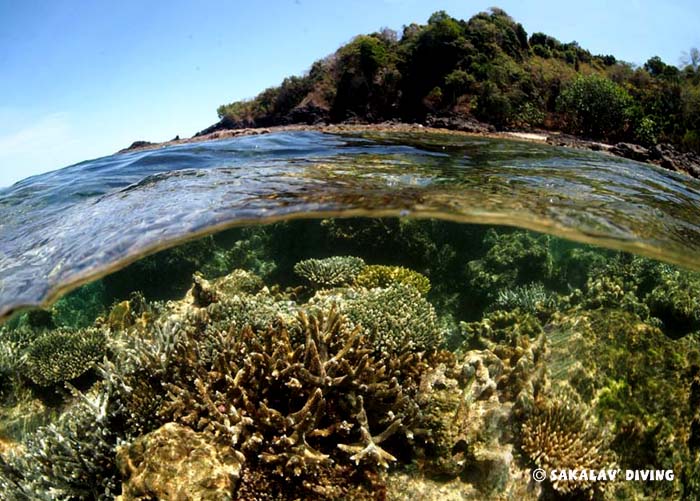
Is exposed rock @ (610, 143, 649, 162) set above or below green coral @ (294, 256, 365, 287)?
above

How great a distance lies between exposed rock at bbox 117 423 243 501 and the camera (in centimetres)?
338

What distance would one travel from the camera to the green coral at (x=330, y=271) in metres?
8.11

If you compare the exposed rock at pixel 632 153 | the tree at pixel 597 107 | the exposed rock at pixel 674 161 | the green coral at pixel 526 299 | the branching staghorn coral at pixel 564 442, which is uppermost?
the tree at pixel 597 107

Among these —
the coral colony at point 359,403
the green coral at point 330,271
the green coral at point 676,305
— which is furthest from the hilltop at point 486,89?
the coral colony at point 359,403

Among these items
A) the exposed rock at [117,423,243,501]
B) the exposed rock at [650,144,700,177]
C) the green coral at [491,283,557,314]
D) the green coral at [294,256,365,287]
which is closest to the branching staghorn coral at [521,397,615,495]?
the green coral at [491,283,557,314]

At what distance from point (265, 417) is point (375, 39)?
47932mm

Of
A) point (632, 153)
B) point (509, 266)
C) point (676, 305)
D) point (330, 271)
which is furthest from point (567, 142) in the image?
point (330, 271)

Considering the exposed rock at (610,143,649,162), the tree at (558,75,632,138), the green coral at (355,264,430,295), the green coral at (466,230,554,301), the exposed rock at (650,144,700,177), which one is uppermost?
the tree at (558,75,632,138)

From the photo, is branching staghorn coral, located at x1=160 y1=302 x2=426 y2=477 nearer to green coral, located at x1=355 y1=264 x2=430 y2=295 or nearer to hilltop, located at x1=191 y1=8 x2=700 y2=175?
green coral, located at x1=355 y1=264 x2=430 y2=295

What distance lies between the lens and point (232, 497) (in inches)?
143

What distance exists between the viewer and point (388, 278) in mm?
7930

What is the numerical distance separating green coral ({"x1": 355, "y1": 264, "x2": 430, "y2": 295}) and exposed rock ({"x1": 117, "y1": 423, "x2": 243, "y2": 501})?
14.8 ft

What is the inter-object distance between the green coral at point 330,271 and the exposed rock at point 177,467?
14.6ft

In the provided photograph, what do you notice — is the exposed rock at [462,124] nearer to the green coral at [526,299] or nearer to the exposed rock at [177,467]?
the green coral at [526,299]
